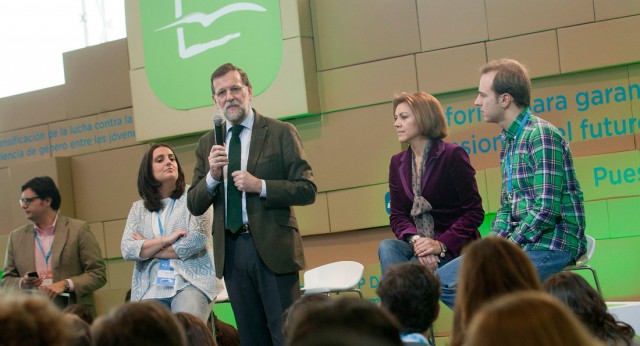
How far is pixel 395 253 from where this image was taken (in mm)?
3812

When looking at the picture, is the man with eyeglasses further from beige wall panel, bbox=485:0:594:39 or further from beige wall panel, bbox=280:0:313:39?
beige wall panel, bbox=485:0:594:39

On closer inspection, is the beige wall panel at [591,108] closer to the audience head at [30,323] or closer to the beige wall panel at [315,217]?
the beige wall panel at [315,217]

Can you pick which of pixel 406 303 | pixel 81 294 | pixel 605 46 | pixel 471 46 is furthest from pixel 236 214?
pixel 605 46

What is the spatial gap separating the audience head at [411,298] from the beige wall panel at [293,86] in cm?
283

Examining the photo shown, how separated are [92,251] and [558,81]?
124 inches

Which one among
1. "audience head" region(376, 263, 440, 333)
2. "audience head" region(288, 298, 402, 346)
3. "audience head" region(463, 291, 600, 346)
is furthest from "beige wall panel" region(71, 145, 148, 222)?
"audience head" region(463, 291, 600, 346)

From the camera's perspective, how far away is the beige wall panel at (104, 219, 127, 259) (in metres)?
6.29

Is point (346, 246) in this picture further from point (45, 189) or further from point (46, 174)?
point (46, 174)

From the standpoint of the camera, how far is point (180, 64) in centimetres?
580

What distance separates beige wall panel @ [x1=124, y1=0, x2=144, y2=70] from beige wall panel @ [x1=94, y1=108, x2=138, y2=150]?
0.51 metres

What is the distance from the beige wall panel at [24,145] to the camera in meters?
6.76

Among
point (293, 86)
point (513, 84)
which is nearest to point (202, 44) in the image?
point (293, 86)

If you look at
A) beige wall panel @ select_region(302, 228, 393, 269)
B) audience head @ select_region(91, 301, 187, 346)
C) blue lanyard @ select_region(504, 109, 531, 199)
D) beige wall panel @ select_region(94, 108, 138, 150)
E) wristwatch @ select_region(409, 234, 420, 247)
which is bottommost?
beige wall panel @ select_region(302, 228, 393, 269)

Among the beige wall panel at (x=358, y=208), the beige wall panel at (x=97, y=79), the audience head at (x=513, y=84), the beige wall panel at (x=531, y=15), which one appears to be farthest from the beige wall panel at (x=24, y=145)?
the audience head at (x=513, y=84)
